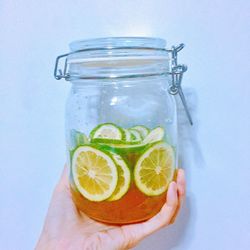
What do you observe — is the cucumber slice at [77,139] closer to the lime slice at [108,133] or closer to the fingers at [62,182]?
the lime slice at [108,133]

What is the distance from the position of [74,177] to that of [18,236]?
0.31m

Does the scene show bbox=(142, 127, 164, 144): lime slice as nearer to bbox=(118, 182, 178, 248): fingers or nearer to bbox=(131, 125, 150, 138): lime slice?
bbox=(131, 125, 150, 138): lime slice

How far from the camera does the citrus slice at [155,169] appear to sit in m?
0.53

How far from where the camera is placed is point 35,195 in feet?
2.52

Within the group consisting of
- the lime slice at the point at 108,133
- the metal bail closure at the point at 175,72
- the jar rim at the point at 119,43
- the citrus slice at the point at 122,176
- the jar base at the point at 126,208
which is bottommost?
the jar base at the point at 126,208

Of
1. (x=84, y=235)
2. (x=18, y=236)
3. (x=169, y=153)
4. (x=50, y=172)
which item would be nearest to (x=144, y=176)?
(x=169, y=153)

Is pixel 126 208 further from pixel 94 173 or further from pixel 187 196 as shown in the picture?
pixel 187 196

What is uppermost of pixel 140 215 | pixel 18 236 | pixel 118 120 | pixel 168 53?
pixel 168 53

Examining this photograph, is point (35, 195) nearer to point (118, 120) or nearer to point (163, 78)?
point (118, 120)

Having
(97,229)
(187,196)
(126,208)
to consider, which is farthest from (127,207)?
(187,196)

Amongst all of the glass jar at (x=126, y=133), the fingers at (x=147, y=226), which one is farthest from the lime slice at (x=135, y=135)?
the fingers at (x=147, y=226)

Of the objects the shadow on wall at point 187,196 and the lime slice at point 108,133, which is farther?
the shadow on wall at point 187,196

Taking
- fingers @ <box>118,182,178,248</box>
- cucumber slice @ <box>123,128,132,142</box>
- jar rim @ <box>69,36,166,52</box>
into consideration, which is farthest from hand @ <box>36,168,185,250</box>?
jar rim @ <box>69,36,166,52</box>

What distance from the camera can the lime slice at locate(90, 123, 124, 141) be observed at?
1.79ft
